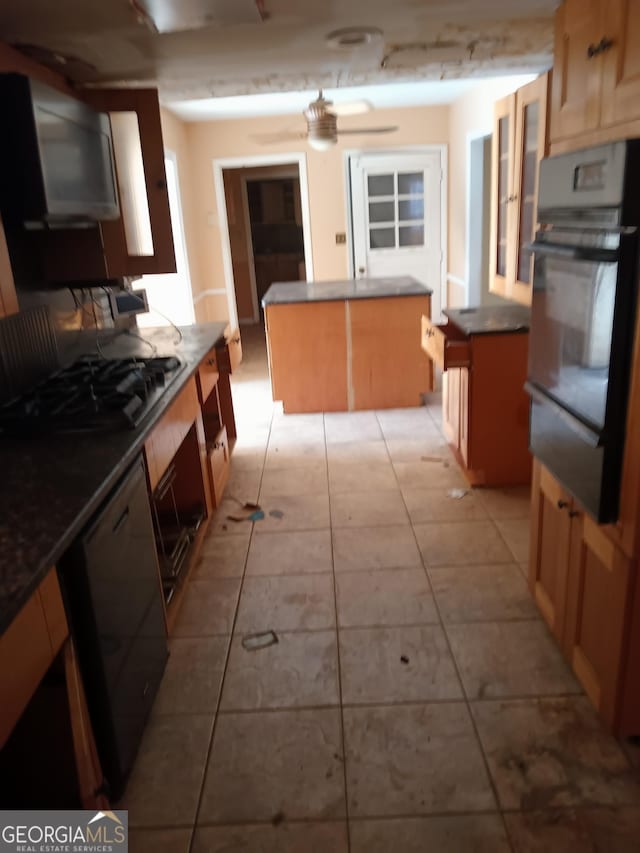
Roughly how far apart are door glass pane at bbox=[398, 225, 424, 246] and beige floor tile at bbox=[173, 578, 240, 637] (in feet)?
15.3

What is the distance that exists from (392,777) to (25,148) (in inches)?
80.1

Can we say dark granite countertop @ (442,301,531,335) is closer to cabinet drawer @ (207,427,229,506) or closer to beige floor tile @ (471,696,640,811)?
cabinet drawer @ (207,427,229,506)

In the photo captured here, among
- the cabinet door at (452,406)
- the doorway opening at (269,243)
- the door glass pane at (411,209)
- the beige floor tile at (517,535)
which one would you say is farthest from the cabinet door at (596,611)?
the doorway opening at (269,243)

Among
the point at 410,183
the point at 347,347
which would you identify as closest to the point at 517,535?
the point at 347,347

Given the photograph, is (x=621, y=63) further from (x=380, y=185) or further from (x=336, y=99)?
(x=380, y=185)

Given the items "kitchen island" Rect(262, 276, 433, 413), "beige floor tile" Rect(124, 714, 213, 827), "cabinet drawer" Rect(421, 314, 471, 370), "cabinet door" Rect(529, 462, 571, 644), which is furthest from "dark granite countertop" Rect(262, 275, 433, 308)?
"beige floor tile" Rect(124, 714, 213, 827)

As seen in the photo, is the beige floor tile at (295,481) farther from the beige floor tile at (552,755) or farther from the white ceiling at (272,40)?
the white ceiling at (272,40)

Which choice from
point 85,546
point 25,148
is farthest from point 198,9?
point 85,546

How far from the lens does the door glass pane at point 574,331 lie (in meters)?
1.45

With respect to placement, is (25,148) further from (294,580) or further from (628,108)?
(294,580)

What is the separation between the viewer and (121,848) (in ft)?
4.76

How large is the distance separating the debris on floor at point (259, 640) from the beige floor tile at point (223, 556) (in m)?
0.41

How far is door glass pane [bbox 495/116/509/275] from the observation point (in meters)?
3.21

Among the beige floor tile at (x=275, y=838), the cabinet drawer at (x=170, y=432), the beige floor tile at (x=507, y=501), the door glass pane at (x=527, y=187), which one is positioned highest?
the door glass pane at (x=527, y=187)
